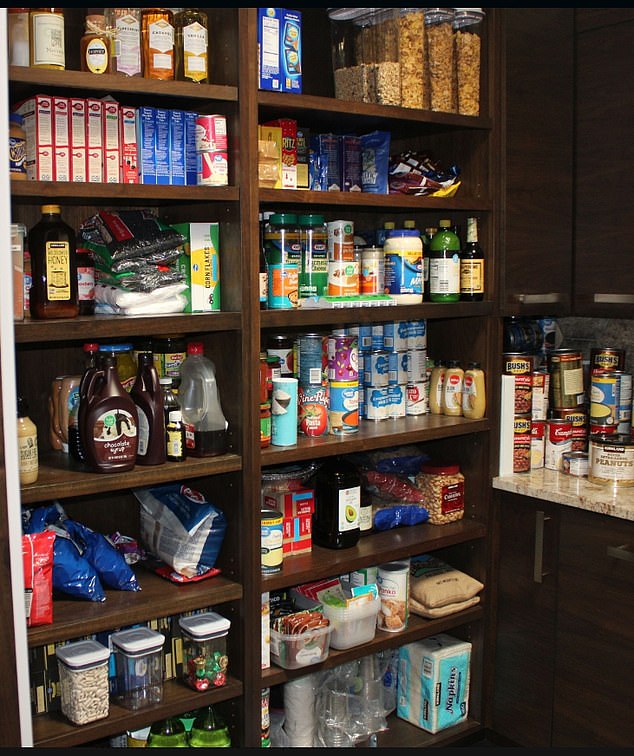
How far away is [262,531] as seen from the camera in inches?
99.0

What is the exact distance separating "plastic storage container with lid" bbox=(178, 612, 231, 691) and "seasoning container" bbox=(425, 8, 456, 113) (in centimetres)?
156

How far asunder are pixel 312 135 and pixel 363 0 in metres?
0.69

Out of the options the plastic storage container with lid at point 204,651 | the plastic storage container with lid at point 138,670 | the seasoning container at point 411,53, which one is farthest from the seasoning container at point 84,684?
the seasoning container at point 411,53

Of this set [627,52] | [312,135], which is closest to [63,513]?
[312,135]

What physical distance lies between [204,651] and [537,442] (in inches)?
49.1

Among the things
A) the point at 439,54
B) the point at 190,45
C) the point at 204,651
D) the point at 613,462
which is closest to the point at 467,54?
the point at 439,54

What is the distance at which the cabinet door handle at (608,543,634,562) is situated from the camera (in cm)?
257

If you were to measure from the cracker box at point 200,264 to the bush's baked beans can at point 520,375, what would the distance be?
1.02 m

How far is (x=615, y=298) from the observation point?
2824 millimetres

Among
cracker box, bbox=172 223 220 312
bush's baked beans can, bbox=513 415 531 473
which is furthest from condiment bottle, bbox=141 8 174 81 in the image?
bush's baked beans can, bbox=513 415 531 473

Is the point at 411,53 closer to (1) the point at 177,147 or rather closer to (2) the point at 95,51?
(1) the point at 177,147

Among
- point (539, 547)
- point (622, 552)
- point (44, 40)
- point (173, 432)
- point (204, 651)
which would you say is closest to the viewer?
point (44, 40)

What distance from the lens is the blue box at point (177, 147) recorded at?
2316 mm

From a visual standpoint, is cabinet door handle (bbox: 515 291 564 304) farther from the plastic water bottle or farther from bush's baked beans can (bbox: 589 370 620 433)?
the plastic water bottle
